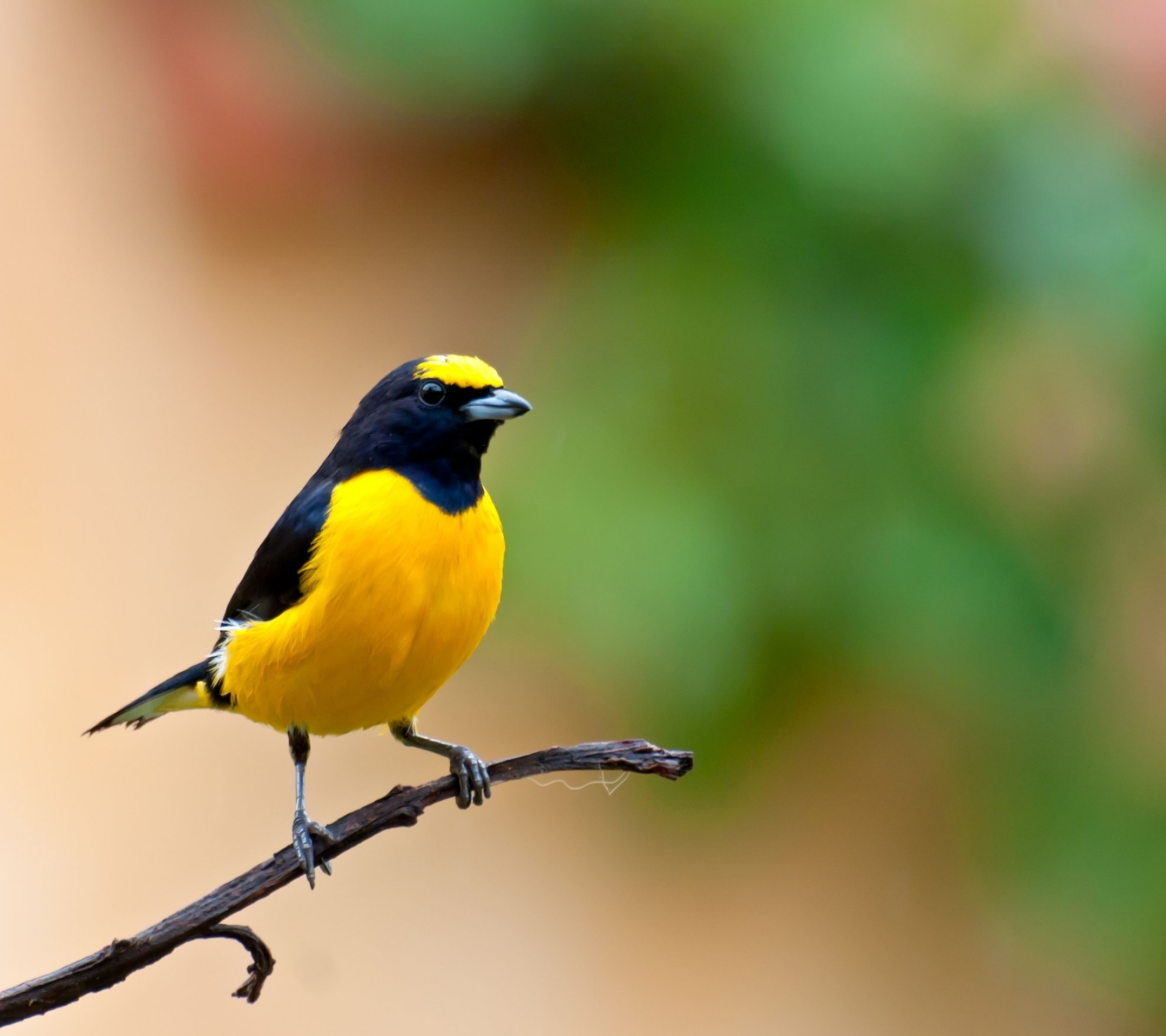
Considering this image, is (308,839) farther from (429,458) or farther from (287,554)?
(429,458)

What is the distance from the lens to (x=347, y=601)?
1457 millimetres

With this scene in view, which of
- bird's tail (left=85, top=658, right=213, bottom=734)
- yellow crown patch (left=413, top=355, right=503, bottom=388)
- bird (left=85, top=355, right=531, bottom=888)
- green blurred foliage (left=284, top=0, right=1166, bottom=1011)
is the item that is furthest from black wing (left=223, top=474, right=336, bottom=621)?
green blurred foliage (left=284, top=0, right=1166, bottom=1011)

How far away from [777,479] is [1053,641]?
Answer: 2.50ft

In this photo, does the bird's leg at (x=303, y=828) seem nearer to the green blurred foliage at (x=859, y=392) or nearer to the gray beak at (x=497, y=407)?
the gray beak at (x=497, y=407)

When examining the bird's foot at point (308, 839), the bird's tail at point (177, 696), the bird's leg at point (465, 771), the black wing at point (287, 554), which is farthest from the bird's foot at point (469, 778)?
the bird's tail at point (177, 696)

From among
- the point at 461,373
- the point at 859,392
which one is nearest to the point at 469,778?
the point at 461,373

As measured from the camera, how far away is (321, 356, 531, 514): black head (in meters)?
1.39

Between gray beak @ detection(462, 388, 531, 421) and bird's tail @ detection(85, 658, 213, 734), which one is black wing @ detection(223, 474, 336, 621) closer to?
bird's tail @ detection(85, 658, 213, 734)

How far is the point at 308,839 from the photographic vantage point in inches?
55.2

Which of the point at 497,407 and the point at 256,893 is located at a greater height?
the point at 497,407

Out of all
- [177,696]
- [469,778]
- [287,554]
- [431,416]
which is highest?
[431,416]

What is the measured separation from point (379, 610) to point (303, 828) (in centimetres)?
26

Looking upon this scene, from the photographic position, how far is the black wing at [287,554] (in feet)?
4.96

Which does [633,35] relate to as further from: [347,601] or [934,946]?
[934,946]
